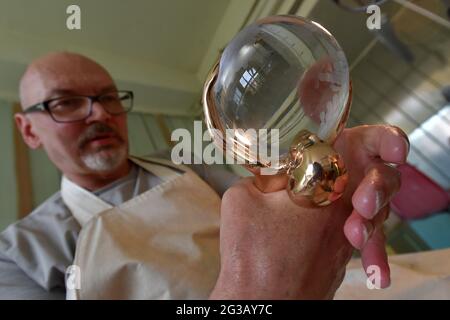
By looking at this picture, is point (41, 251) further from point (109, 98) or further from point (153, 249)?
point (109, 98)

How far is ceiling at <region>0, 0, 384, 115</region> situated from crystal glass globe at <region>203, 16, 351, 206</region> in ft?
1.18

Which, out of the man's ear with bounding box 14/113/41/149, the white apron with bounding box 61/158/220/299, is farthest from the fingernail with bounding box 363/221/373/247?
the man's ear with bounding box 14/113/41/149

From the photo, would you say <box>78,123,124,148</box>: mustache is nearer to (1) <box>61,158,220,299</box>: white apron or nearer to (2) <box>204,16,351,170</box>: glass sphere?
(1) <box>61,158,220,299</box>: white apron

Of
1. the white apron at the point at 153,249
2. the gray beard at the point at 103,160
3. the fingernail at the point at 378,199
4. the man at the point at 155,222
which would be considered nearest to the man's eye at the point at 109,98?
the man at the point at 155,222

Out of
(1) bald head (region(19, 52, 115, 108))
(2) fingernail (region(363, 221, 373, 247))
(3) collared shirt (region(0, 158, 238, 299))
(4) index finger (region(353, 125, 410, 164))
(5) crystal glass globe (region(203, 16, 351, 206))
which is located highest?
(5) crystal glass globe (region(203, 16, 351, 206))

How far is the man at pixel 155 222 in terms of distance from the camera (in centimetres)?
15

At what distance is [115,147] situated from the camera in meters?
0.46

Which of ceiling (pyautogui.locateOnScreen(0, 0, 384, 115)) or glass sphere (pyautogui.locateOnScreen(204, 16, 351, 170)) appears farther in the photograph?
ceiling (pyautogui.locateOnScreen(0, 0, 384, 115))

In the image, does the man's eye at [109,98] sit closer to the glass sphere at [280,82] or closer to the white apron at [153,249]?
the white apron at [153,249]

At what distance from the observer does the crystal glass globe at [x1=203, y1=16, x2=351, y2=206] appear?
13 cm

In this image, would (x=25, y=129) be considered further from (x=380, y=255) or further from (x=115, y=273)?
(x=380, y=255)

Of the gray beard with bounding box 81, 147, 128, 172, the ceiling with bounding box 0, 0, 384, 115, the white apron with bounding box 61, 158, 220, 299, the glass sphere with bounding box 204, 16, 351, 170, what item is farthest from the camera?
the ceiling with bounding box 0, 0, 384, 115

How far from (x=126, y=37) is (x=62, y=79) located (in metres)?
0.28
